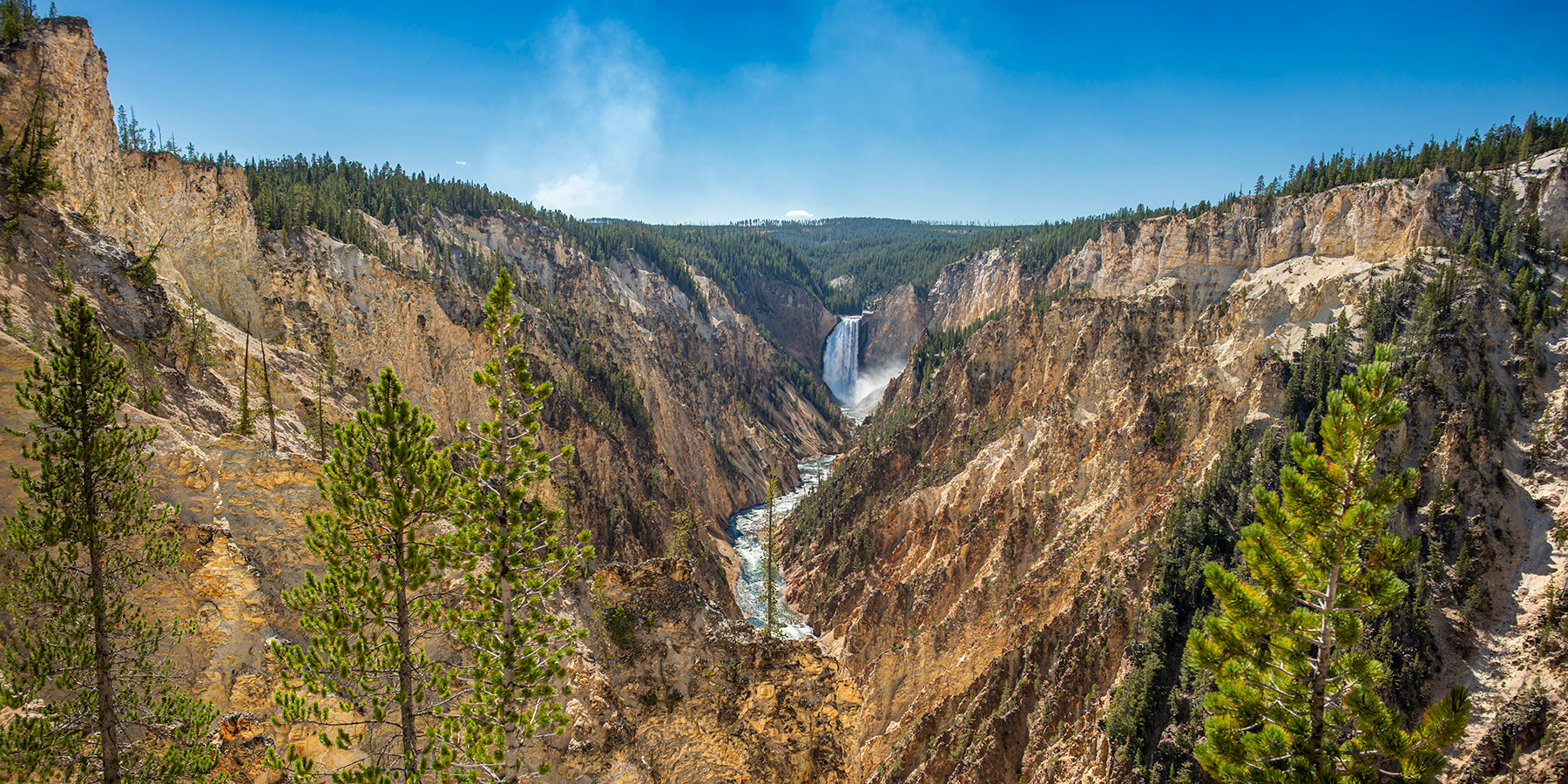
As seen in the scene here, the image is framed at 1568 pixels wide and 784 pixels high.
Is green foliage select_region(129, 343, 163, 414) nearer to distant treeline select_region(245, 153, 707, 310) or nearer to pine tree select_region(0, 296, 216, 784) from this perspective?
pine tree select_region(0, 296, 216, 784)

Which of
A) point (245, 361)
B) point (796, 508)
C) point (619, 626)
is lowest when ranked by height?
point (796, 508)

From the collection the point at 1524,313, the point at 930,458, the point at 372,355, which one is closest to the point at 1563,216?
the point at 1524,313

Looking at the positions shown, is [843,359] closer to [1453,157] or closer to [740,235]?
[740,235]

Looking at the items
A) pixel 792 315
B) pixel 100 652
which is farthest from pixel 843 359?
pixel 100 652

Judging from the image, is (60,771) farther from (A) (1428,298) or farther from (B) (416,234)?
(B) (416,234)

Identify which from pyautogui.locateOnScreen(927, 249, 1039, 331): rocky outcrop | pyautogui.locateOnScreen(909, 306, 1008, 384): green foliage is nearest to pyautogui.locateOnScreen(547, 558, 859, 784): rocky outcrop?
pyautogui.locateOnScreen(909, 306, 1008, 384): green foliage

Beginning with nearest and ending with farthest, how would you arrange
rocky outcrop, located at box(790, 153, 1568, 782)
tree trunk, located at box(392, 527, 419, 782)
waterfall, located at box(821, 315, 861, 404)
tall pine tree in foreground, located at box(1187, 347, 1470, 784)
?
tall pine tree in foreground, located at box(1187, 347, 1470, 784) < tree trunk, located at box(392, 527, 419, 782) < rocky outcrop, located at box(790, 153, 1568, 782) < waterfall, located at box(821, 315, 861, 404)
